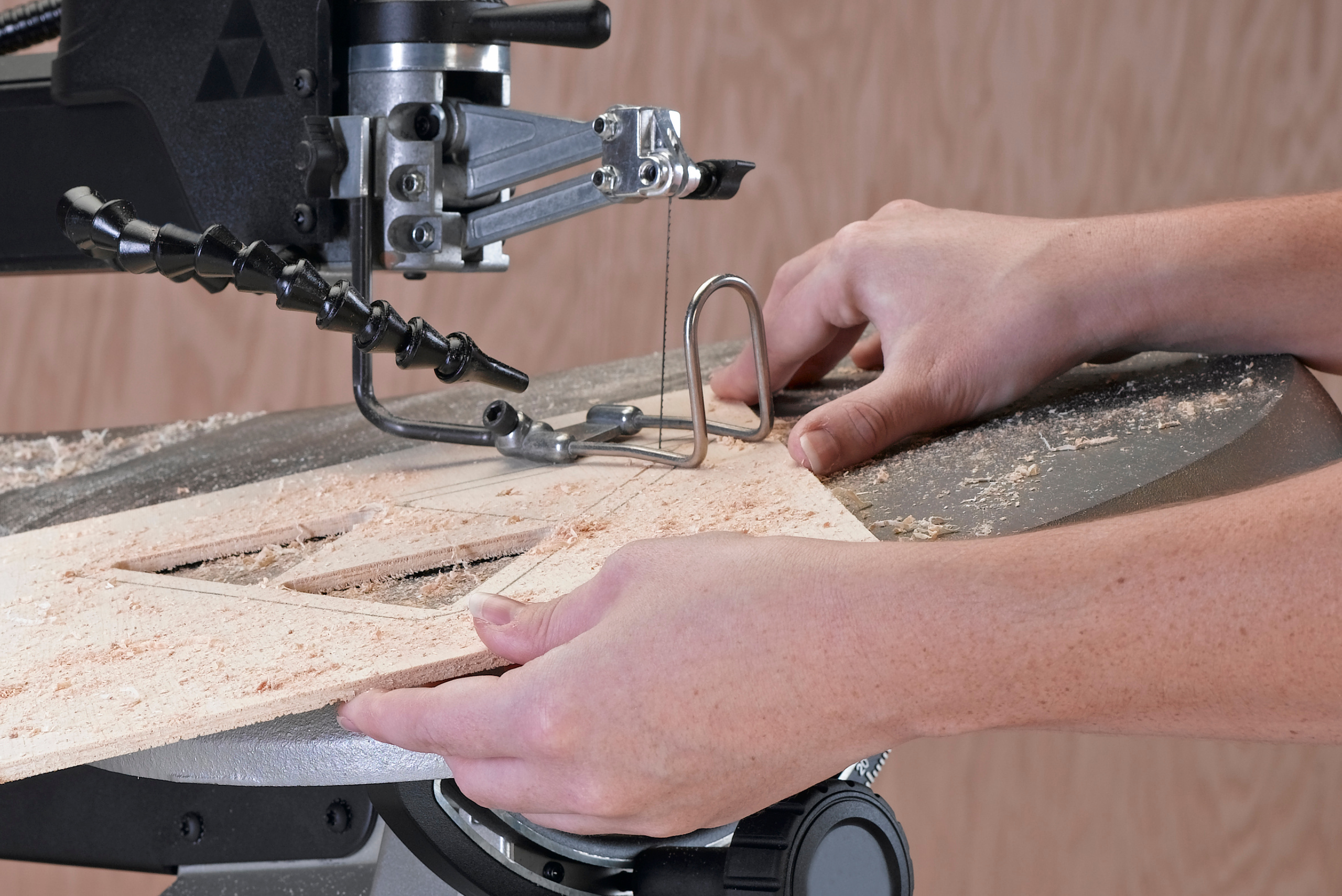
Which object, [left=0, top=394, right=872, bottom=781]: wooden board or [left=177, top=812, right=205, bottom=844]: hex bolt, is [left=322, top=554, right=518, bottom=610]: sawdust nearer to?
[left=0, top=394, right=872, bottom=781]: wooden board

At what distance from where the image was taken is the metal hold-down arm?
771 mm

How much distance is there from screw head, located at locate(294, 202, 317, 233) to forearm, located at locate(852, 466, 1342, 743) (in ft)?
1.83

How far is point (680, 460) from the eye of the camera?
0.84 m

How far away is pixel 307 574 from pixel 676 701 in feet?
0.90

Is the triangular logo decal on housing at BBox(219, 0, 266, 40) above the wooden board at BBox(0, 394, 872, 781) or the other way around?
above

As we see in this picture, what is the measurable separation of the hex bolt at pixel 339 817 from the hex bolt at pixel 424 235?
393 mm

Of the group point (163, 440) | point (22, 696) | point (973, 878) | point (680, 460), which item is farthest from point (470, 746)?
point (973, 878)

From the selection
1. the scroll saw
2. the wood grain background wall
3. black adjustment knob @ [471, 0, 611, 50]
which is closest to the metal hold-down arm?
the scroll saw

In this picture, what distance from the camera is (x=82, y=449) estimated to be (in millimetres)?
1295

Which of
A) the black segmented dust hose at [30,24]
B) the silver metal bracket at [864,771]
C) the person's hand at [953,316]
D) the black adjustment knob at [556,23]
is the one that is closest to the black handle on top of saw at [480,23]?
the black adjustment knob at [556,23]

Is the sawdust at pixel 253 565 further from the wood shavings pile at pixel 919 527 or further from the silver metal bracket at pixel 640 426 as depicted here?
the wood shavings pile at pixel 919 527

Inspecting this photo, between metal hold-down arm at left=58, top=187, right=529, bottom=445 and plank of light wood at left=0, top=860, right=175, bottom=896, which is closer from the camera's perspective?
metal hold-down arm at left=58, top=187, right=529, bottom=445

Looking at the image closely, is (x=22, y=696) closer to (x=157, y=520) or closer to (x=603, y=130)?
(x=157, y=520)

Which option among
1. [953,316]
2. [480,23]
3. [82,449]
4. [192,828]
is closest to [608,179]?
[480,23]
